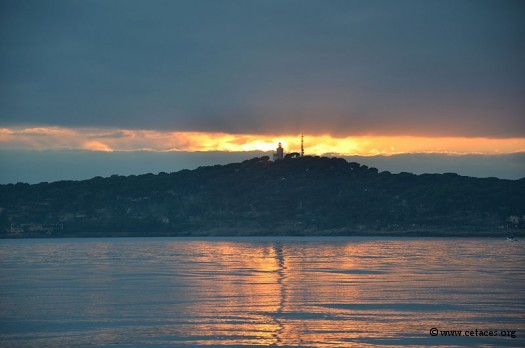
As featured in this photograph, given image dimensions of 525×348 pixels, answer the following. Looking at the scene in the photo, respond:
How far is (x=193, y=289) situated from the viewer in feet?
186

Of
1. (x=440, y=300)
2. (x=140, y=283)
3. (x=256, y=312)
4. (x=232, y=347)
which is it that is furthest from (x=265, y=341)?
(x=140, y=283)

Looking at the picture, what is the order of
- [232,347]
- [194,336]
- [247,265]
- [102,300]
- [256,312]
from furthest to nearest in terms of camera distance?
[247,265] < [102,300] < [256,312] < [194,336] < [232,347]

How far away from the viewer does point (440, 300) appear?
48938mm

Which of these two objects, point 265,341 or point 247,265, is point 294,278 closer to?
point 247,265

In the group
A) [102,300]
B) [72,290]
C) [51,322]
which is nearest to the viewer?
[51,322]

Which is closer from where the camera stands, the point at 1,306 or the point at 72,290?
the point at 1,306

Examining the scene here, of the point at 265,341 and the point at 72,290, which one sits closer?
the point at 265,341

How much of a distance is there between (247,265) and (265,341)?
162ft

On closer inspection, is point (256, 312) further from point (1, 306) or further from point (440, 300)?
point (1, 306)

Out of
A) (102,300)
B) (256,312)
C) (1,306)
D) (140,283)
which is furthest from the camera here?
(140,283)

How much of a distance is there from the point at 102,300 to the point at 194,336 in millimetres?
16287

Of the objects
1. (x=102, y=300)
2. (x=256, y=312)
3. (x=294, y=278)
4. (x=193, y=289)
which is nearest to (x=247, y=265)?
(x=294, y=278)

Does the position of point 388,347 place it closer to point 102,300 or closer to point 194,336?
point 194,336

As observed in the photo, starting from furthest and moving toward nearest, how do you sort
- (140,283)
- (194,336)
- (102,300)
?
(140,283) < (102,300) < (194,336)
